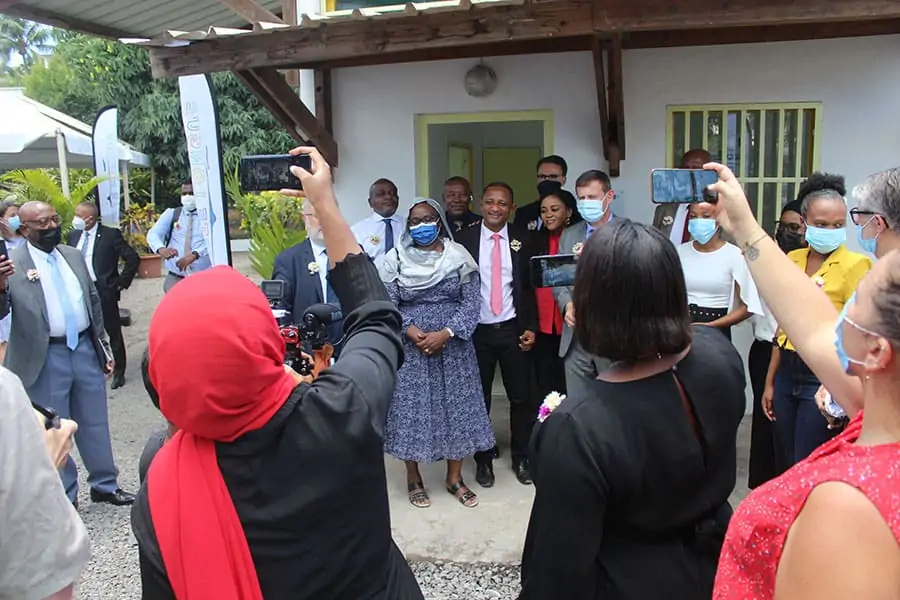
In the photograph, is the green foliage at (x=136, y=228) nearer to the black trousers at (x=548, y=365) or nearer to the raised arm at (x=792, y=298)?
the black trousers at (x=548, y=365)

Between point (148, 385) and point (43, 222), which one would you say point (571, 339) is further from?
point (43, 222)

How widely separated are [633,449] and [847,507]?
0.55 meters

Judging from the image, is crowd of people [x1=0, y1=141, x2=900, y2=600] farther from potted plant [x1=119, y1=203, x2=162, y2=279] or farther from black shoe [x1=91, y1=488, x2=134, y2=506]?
potted plant [x1=119, y1=203, x2=162, y2=279]

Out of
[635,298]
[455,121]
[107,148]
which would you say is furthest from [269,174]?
[107,148]

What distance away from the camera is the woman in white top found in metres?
3.72

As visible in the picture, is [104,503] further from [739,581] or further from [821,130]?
[821,130]

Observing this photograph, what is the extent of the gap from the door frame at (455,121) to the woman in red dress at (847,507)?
4.54m

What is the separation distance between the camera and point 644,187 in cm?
526

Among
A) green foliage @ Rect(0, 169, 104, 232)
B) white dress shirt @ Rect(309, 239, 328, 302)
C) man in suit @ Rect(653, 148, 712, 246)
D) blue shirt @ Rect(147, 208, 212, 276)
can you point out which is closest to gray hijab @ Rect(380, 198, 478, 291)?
white dress shirt @ Rect(309, 239, 328, 302)

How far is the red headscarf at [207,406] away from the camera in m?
1.23

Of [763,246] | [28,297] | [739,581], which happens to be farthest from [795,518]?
[28,297]

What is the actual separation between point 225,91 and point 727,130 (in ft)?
51.2

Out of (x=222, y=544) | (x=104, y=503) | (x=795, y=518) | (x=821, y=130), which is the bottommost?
(x=104, y=503)

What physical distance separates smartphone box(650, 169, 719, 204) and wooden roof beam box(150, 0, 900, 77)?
2161mm
